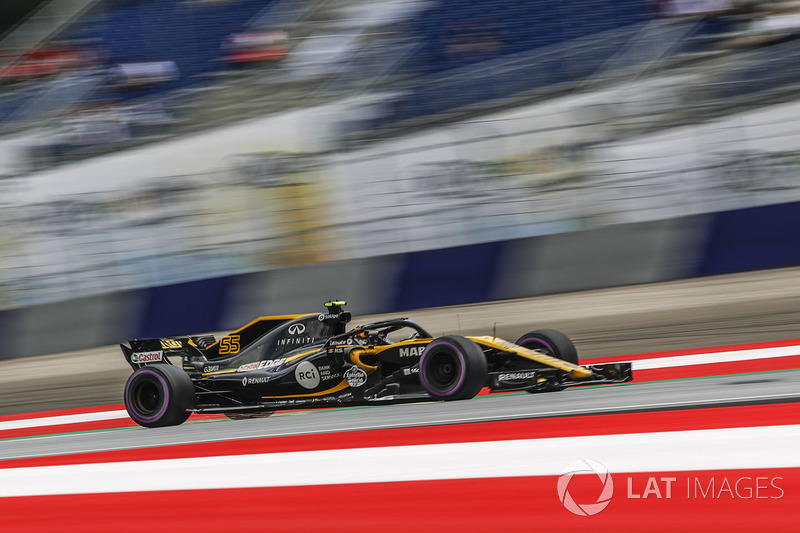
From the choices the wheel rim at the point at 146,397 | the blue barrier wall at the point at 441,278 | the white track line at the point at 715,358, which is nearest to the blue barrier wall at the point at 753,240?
the blue barrier wall at the point at 441,278

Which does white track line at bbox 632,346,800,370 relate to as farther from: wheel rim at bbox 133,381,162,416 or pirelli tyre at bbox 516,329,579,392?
wheel rim at bbox 133,381,162,416

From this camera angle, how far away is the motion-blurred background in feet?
29.0

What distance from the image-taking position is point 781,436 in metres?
3.55

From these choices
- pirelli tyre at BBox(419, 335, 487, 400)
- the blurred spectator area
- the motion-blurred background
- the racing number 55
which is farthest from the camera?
the blurred spectator area

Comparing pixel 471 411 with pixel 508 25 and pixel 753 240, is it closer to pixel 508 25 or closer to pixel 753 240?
pixel 753 240

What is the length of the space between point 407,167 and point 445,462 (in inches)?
248

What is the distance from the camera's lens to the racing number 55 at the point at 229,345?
21.9 feet

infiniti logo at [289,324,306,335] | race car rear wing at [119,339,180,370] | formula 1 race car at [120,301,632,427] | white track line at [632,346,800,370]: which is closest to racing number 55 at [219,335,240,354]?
formula 1 race car at [120,301,632,427]

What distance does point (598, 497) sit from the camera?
3047mm

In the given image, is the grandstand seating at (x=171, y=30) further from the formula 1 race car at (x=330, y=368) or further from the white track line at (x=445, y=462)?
the white track line at (x=445, y=462)

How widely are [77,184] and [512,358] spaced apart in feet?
25.9

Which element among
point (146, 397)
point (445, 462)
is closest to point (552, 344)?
point (445, 462)

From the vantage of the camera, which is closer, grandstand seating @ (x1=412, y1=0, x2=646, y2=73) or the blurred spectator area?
the blurred spectator area

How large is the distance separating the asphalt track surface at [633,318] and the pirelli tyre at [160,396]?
210 cm
